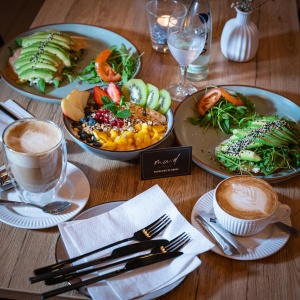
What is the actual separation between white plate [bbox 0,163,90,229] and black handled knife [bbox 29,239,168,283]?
192 mm

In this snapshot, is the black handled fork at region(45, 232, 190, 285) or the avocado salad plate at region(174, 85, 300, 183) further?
the avocado salad plate at region(174, 85, 300, 183)

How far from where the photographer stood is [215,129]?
163 centimetres

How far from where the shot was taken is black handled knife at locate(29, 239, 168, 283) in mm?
1052

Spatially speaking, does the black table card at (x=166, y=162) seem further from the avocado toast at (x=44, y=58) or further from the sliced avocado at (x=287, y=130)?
the avocado toast at (x=44, y=58)

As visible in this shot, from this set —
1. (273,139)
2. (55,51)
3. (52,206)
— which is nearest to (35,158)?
(52,206)

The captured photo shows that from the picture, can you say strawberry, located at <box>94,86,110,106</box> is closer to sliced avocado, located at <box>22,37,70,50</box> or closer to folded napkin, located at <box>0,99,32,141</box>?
folded napkin, located at <box>0,99,32,141</box>

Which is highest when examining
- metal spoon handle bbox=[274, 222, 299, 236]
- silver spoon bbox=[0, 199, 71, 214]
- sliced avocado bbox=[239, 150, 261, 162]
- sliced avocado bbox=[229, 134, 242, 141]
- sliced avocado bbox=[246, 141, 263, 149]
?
silver spoon bbox=[0, 199, 71, 214]

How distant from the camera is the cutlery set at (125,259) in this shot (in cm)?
104

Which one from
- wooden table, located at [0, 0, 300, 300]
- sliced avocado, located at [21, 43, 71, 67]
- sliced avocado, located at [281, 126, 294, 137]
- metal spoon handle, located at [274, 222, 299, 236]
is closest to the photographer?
wooden table, located at [0, 0, 300, 300]

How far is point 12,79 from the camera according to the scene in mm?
1816

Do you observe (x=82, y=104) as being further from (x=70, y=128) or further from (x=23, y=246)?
(x=23, y=246)

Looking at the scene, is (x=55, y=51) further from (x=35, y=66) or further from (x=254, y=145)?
(x=254, y=145)

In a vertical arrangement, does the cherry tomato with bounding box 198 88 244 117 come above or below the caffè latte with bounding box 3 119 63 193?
below

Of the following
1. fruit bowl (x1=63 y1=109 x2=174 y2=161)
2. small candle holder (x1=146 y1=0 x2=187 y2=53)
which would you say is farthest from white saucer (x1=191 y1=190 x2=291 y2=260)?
small candle holder (x1=146 y1=0 x2=187 y2=53)
